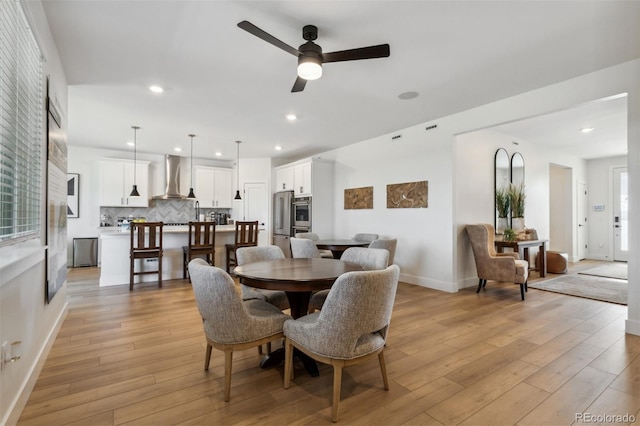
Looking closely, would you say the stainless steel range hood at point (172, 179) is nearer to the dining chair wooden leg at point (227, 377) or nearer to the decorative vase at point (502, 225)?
the dining chair wooden leg at point (227, 377)

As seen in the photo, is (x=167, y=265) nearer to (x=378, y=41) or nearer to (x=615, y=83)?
(x=378, y=41)

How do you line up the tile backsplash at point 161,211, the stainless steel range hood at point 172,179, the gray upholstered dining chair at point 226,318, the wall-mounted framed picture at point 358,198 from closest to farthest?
the gray upholstered dining chair at point 226,318 < the wall-mounted framed picture at point 358,198 < the tile backsplash at point 161,211 < the stainless steel range hood at point 172,179

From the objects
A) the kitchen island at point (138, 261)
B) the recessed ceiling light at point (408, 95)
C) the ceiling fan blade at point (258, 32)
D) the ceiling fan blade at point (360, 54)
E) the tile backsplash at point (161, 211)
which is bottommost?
the kitchen island at point (138, 261)

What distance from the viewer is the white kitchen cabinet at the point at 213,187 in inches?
304

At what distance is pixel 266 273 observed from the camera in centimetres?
213

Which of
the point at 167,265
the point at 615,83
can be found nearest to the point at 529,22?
the point at 615,83

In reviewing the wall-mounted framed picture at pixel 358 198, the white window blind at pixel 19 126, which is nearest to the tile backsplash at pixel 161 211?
the wall-mounted framed picture at pixel 358 198

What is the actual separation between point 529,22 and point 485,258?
303 centimetres

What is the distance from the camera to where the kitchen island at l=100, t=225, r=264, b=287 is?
480 centimetres

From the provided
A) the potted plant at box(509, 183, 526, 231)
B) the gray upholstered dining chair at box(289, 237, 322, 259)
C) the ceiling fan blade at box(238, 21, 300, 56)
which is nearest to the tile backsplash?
the gray upholstered dining chair at box(289, 237, 322, 259)

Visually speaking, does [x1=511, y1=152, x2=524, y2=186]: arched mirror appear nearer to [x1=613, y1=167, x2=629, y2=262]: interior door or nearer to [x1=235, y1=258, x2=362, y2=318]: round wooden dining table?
[x1=613, y1=167, x2=629, y2=262]: interior door

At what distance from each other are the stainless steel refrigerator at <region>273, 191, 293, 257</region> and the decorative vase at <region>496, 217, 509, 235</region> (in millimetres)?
4011

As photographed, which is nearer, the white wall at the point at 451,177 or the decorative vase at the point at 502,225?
the white wall at the point at 451,177

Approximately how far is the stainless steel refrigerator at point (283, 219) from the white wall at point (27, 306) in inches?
176
